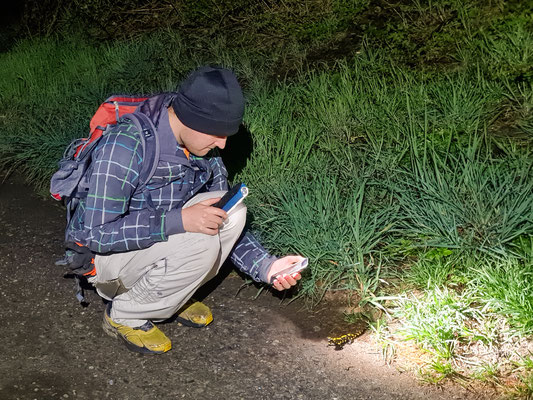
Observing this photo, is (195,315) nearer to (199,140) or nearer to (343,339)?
(343,339)

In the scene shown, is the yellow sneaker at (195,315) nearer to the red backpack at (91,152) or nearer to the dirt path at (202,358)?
the dirt path at (202,358)

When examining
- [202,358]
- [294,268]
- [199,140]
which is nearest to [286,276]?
[294,268]

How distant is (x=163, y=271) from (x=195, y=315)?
17.7 inches

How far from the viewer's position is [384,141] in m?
4.21

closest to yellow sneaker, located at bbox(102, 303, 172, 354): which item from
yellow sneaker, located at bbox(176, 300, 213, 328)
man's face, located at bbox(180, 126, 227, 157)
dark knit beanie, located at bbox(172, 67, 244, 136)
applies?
yellow sneaker, located at bbox(176, 300, 213, 328)

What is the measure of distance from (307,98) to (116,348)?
95.0 inches

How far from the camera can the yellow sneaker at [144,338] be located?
10.4 ft

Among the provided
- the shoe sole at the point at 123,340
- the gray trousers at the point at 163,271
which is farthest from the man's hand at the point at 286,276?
the shoe sole at the point at 123,340

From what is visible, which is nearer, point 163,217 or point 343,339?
point 163,217

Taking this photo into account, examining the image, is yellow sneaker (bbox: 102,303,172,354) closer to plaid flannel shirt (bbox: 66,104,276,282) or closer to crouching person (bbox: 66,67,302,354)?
crouching person (bbox: 66,67,302,354)

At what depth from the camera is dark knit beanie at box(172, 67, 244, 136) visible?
2.79 metres

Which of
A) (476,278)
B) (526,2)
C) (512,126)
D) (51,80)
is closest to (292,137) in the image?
(512,126)

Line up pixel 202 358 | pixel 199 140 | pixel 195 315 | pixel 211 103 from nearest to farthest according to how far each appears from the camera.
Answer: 1. pixel 211 103
2. pixel 199 140
3. pixel 202 358
4. pixel 195 315

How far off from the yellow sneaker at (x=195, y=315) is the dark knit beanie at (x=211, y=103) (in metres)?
0.97
